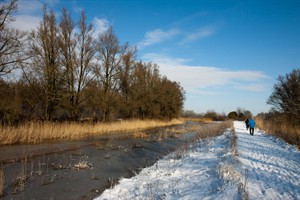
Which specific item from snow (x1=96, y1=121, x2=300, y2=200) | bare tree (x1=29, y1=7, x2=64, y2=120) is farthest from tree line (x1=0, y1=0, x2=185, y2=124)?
snow (x1=96, y1=121, x2=300, y2=200)

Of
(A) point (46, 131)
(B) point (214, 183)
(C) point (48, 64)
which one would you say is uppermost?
(C) point (48, 64)

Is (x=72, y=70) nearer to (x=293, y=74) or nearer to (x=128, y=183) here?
(x=128, y=183)

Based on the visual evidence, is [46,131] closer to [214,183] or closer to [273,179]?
[214,183]

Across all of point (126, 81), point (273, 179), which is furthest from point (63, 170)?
point (126, 81)

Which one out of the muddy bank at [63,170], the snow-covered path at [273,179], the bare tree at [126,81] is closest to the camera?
the snow-covered path at [273,179]

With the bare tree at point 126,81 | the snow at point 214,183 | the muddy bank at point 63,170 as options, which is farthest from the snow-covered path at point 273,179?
the bare tree at point 126,81

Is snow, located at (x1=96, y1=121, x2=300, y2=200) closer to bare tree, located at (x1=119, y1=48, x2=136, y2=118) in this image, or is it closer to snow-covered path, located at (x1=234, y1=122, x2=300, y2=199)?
snow-covered path, located at (x1=234, y1=122, x2=300, y2=199)

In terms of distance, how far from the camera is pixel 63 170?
844 cm

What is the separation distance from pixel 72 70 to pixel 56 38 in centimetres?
304

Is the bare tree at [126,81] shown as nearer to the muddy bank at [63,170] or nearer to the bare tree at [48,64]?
the bare tree at [48,64]

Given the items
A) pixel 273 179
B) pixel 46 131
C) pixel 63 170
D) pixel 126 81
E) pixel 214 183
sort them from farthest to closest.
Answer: pixel 126 81, pixel 46 131, pixel 63 170, pixel 273 179, pixel 214 183

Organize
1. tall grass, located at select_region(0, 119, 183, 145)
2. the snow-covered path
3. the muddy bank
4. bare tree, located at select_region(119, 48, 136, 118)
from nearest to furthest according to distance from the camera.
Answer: the snow-covered path → the muddy bank → tall grass, located at select_region(0, 119, 183, 145) → bare tree, located at select_region(119, 48, 136, 118)

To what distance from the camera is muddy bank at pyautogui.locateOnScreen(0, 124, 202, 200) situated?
6.23 meters

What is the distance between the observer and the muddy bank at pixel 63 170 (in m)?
6.23
